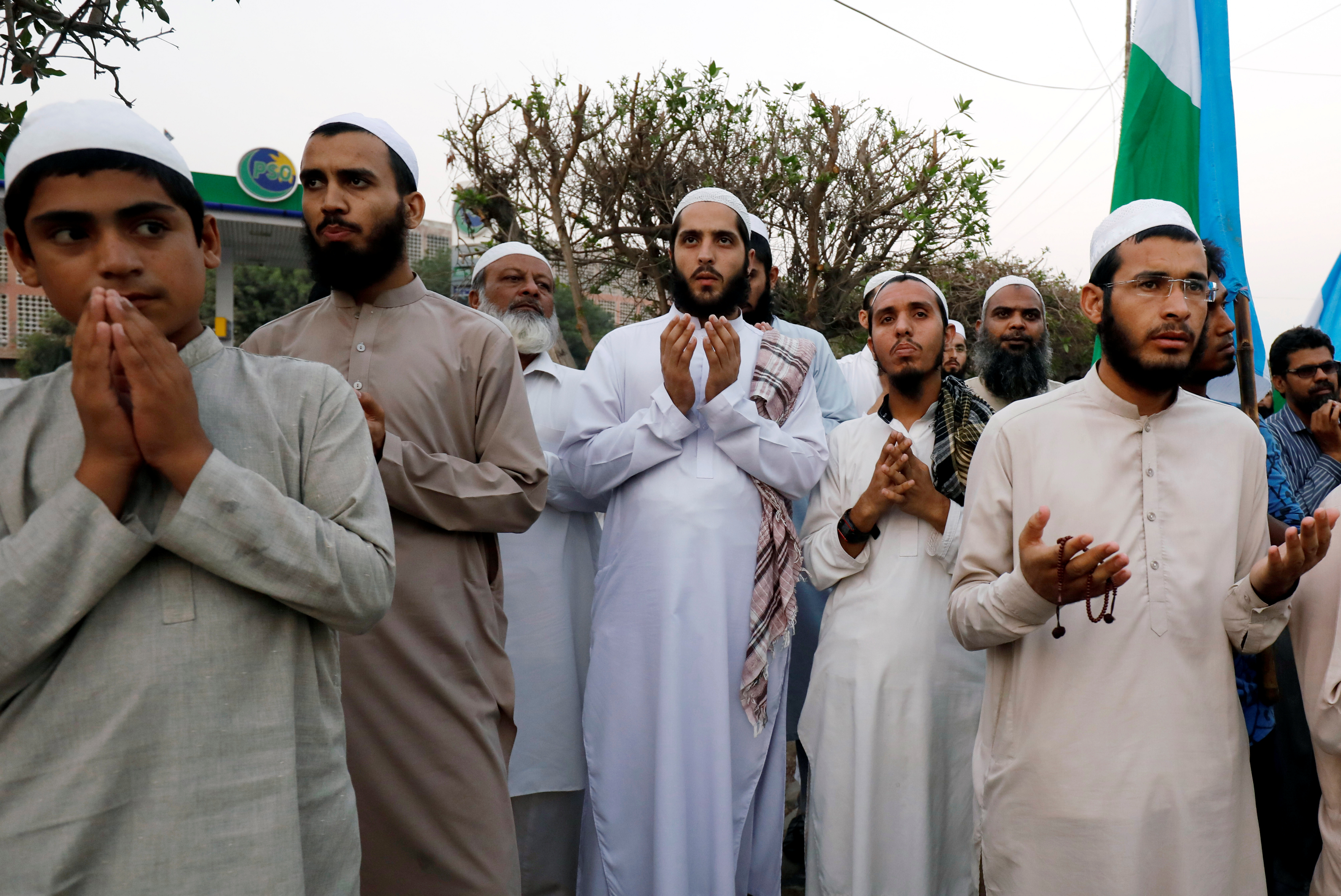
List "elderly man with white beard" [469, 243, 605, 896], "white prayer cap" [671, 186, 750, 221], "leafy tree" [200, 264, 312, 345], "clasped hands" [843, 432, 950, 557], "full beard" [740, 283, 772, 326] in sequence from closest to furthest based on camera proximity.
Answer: "clasped hands" [843, 432, 950, 557], "elderly man with white beard" [469, 243, 605, 896], "white prayer cap" [671, 186, 750, 221], "full beard" [740, 283, 772, 326], "leafy tree" [200, 264, 312, 345]

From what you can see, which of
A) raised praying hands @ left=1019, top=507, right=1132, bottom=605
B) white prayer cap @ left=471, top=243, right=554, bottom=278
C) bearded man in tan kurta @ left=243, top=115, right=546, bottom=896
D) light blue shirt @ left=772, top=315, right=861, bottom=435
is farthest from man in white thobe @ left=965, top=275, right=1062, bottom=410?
bearded man in tan kurta @ left=243, top=115, right=546, bottom=896

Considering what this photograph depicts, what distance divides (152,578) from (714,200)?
2.61m

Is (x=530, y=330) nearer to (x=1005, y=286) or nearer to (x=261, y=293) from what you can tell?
(x=1005, y=286)

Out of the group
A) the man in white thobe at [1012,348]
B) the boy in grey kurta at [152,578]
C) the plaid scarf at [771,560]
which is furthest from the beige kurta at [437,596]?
the man in white thobe at [1012,348]

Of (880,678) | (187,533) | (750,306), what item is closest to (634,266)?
(750,306)

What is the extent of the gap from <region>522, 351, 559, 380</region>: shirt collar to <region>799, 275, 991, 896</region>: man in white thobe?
Answer: 1.44 metres

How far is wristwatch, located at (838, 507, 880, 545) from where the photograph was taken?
309cm

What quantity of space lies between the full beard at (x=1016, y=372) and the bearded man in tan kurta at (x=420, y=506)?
9.87 ft

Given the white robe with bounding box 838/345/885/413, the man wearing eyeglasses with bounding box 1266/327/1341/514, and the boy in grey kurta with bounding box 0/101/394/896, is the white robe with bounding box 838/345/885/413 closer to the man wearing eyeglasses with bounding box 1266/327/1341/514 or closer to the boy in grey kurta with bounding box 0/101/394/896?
the man wearing eyeglasses with bounding box 1266/327/1341/514

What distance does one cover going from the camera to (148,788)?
1.39 m

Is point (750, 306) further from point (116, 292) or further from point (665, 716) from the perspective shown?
point (116, 292)

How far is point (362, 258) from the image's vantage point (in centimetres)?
254

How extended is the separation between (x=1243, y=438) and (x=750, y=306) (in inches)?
98.0

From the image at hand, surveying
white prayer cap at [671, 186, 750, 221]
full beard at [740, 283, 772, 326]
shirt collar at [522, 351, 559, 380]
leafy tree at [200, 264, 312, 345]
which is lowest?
shirt collar at [522, 351, 559, 380]
